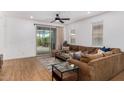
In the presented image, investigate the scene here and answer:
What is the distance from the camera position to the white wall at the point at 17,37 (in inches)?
224

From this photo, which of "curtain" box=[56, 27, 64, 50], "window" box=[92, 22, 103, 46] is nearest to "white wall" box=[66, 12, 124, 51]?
"window" box=[92, 22, 103, 46]

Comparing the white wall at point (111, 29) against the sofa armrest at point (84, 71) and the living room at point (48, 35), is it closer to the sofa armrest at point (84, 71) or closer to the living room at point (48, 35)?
the living room at point (48, 35)

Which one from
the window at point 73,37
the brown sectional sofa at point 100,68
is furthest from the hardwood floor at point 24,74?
the window at point 73,37

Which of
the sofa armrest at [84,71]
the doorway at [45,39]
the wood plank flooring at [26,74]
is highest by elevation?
the doorway at [45,39]

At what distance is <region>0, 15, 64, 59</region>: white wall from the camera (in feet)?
18.6

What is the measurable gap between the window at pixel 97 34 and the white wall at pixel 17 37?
3.79 m

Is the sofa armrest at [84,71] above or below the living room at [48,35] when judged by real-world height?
below

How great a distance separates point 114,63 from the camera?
11.2ft

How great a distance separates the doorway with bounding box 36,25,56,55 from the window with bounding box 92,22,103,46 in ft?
10.6

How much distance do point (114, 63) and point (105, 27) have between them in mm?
2152

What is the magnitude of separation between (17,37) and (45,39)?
80.8 inches

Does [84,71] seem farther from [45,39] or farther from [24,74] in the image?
[45,39]
